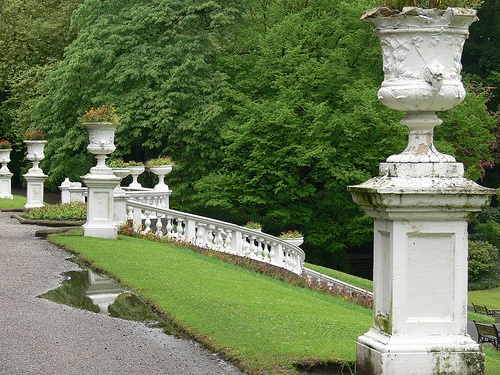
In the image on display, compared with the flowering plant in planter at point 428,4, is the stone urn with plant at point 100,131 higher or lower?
lower

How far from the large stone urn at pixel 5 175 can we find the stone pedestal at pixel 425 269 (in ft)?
96.9

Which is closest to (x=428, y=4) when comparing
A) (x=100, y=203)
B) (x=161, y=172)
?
(x=100, y=203)

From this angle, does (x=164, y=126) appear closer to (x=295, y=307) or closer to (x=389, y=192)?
(x=295, y=307)

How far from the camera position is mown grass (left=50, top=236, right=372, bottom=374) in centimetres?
857

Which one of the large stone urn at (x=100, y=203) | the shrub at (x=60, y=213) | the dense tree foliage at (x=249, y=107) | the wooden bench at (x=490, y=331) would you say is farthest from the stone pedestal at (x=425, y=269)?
the dense tree foliage at (x=249, y=107)

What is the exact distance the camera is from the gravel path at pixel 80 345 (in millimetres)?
8273

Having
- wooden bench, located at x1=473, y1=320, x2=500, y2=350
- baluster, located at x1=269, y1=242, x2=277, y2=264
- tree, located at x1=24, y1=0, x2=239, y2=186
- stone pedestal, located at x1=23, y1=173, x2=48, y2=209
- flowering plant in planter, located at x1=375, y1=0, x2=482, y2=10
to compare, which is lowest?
wooden bench, located at x1=473, y1=320, x2=500, y2=350

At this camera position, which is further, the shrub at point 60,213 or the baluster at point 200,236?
the shrub at point 60,213

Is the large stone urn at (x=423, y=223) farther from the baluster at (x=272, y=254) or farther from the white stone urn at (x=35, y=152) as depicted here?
the white stone urn at (x=35, y=152)

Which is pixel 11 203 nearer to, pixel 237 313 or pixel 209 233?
pixel 209 233

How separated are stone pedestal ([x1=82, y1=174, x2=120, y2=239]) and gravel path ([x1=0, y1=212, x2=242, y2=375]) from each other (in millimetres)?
6398

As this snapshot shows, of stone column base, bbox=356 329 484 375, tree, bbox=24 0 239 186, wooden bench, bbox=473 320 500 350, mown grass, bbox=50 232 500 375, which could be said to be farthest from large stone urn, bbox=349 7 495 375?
tree, bbox=24 0 239 186

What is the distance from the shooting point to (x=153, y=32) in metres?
37.1

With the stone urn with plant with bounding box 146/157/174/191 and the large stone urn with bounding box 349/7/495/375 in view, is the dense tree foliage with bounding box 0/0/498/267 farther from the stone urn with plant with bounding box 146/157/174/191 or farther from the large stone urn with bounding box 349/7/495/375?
the large stone urn with bounding box 349/7/495/375
